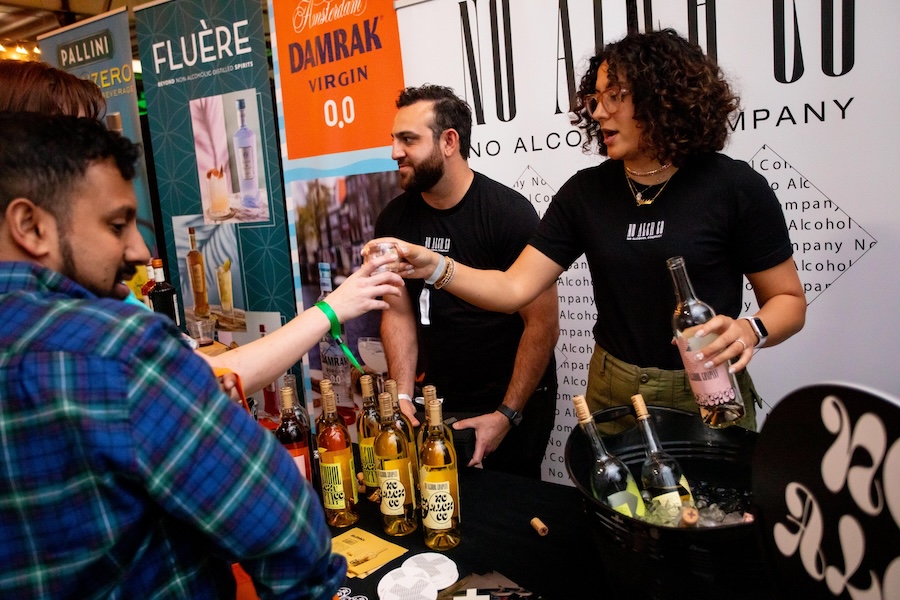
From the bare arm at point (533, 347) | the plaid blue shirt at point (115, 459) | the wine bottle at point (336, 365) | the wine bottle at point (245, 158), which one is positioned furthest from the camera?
the wine bottle at point (245, 158)

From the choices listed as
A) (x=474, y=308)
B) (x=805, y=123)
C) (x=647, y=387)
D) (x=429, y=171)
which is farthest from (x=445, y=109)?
(x=647, y=387)

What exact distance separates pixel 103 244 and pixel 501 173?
2209 millimetres

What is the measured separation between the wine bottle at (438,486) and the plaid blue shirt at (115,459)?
0.54 m

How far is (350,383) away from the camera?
11.9ft

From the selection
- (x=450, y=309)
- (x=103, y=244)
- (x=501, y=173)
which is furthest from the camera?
(x=501, y=173)

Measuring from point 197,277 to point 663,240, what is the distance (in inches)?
129

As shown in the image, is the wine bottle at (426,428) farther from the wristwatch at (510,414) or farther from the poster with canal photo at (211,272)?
the poster with canal photo at (211,272)

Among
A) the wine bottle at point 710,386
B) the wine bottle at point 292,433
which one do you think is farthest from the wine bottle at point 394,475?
the wine bottle at point 710,386

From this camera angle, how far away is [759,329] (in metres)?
1.52

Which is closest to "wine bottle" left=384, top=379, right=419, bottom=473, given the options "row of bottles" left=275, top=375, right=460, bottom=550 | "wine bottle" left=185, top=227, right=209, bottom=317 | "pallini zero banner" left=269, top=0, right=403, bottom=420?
"row of bottles" left=275, top=375, right=460, bottom=550

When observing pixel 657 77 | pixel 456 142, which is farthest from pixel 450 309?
pixel 657 77

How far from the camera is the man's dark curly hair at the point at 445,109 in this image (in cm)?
267

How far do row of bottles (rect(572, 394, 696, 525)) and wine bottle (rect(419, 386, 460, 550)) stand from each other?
0.95 feet

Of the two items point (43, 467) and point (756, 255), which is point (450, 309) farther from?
point (43, 467)
